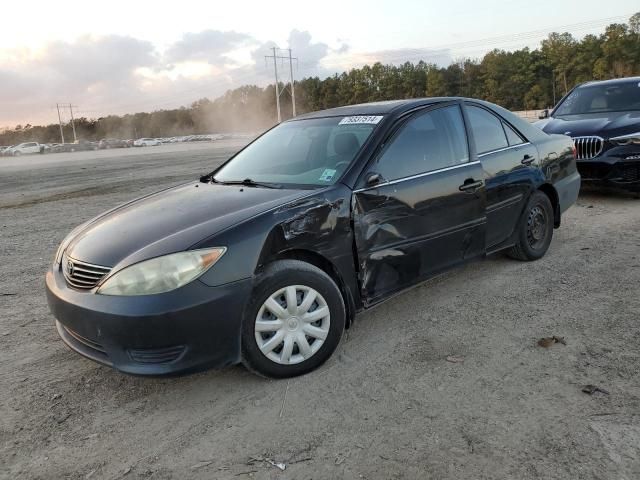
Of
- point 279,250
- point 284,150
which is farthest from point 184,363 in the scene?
point 284,150

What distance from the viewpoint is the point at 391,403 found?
109 inches

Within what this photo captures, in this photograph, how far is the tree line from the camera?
8461cm

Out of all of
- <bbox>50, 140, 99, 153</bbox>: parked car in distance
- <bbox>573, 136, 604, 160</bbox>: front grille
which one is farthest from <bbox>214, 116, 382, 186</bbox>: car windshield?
<bbox>50, 140, 99, 153</bbox>: parked car in distance

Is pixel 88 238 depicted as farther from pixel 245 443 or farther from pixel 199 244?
pixel 245 443

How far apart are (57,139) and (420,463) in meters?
136

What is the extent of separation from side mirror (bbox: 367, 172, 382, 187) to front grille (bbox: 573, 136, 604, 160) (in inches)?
195

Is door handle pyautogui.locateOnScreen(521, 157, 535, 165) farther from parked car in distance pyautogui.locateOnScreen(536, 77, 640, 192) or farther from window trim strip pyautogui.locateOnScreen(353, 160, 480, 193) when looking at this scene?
parked car in distance pyautogui.locateOnScreen(536, 77, 640, 192)

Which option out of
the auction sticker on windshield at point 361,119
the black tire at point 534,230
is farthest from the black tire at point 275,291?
the black tire at point 534,230

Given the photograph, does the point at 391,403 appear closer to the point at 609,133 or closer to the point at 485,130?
the point at 485,130

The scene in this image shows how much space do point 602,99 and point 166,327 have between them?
8.21 m

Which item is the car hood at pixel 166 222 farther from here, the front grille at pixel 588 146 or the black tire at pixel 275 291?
the front grille at pixel 588 146

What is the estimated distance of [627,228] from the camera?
598 cm

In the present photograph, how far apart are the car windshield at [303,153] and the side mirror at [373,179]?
183mm

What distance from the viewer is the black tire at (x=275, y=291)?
2881 millimetres
